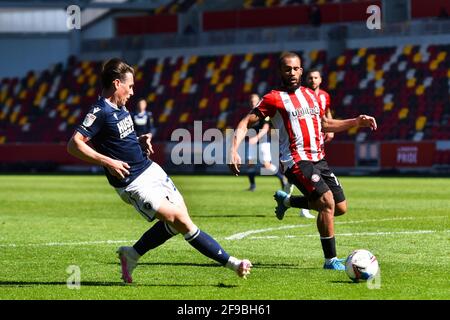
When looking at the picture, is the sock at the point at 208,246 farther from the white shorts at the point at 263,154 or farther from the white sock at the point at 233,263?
the white shorts at the point at 263,154

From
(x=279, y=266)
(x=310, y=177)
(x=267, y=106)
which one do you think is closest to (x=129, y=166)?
(x=267, y=106)

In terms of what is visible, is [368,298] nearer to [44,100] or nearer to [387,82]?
[387,82]

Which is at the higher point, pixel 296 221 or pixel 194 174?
pixel 296 221

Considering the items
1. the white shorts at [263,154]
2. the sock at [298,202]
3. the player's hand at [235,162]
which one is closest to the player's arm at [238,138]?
the player's hand at [235,162]

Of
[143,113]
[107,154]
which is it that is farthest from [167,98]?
[107,154]

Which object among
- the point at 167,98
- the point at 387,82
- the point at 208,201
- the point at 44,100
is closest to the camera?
the point at 208,201

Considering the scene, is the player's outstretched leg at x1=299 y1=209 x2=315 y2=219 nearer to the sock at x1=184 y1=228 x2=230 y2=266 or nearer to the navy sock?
the navy sock

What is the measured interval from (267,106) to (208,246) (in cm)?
204

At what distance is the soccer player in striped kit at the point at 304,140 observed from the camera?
11434mm

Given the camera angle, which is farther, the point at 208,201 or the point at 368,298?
the point at 208,201

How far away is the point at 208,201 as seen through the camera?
23594 millimetres

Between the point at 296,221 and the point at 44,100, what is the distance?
3941 cm

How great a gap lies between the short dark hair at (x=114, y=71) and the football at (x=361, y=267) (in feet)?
8.87

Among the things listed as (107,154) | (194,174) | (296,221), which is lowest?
(194,174)
